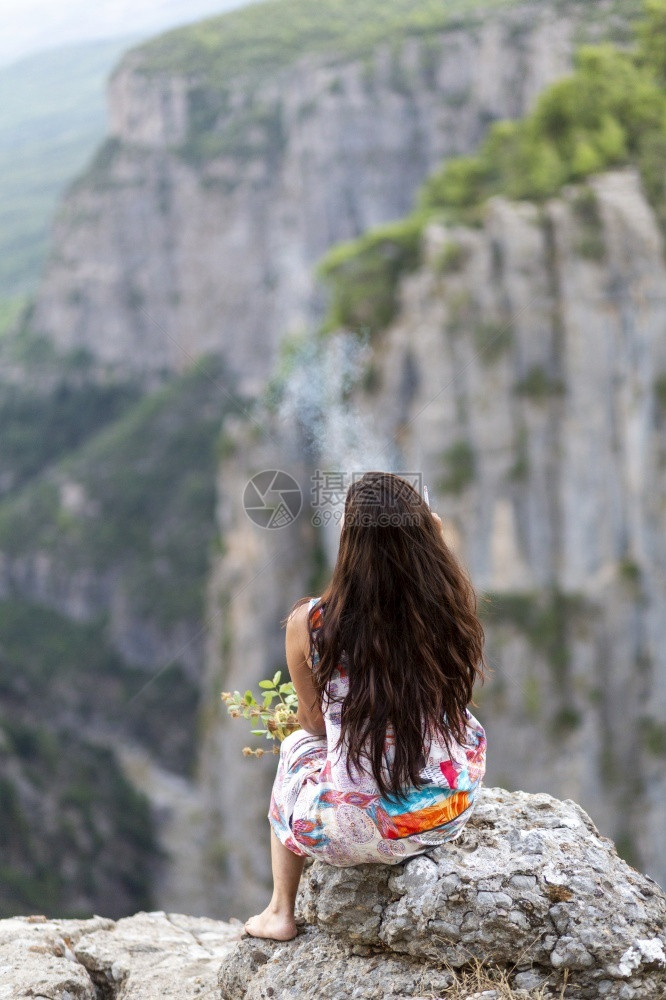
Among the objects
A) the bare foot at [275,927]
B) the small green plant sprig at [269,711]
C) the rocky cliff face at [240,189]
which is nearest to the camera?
the bare foot at [275,927]

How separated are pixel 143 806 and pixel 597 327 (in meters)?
17.4

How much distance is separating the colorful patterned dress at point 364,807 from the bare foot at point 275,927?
0.24 m

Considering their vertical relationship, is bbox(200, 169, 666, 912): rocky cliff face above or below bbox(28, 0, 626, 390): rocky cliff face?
below

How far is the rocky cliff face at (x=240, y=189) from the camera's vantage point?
29.8 metres

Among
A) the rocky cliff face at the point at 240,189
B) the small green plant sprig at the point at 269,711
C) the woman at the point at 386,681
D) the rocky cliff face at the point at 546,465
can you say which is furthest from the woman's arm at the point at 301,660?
the rocky cliff face at the point at 240,189

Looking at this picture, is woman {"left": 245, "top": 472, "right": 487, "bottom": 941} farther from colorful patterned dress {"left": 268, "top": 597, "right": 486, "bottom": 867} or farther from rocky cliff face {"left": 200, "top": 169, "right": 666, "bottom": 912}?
rocky cliff face {"left": 200, "top": 169, "right": 666, "bottom": 912}

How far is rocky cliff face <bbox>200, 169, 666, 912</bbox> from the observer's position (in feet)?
40.6

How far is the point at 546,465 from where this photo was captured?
1320 centimetres

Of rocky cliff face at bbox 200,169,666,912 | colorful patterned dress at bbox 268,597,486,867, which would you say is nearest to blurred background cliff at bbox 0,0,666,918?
rocky cliff face at bbox 200,169,666,912

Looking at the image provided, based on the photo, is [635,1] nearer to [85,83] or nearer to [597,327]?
[597,327]

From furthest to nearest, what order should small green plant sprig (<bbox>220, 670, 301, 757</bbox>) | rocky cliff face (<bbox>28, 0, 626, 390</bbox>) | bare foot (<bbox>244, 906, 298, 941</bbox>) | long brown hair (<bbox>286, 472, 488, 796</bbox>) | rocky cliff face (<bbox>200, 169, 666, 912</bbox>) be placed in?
1. rocky cliff face (<bbox>28, 0, 626, 390</bbox>)
2. rocky cliff face (<bbox>200, 169, 666, 912</bbox>)
3. small green plant sprig (<bbox>220, 670, 301, 757</bbox>)
4. bare foot (<bbox>244, 906, 298, 941</bbox>)
5. long brown hair (<bbox>286, 472, 488, 796</bbox>)

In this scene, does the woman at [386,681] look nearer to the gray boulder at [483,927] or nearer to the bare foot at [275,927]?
the gray boulder at [483,927]

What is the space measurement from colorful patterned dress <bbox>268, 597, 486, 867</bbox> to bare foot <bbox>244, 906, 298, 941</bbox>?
0.77ft

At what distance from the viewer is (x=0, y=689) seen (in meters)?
28.9
